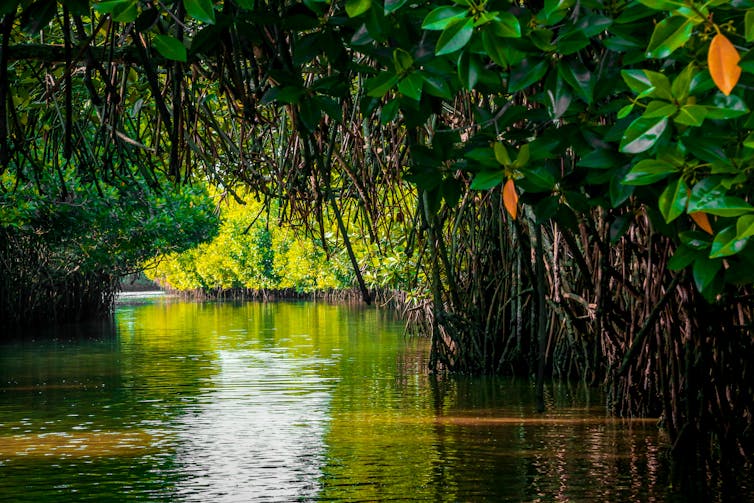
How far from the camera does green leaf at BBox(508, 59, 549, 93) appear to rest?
2754 mm

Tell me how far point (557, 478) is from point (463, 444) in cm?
139

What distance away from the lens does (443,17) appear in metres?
2.41

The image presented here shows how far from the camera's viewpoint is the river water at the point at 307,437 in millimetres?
6590

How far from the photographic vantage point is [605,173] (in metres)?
3.14

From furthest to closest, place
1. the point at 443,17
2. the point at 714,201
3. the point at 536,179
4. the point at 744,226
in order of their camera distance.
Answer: the point at 536,179, the point at 714,201, the point at 744,226, the point at 443,17

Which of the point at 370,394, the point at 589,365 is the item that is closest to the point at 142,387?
the point at 370,394

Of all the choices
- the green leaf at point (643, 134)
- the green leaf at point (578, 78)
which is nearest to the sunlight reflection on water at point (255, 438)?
the green leaf at point (578, 78)

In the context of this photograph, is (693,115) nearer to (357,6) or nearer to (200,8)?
(357,6)

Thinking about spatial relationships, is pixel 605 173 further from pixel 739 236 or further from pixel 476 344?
pixel 476 344

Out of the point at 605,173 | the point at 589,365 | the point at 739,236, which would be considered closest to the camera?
the point at 739,236

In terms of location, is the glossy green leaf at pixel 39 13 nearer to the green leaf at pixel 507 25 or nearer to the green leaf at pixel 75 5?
the green leaf at pixel 75 5

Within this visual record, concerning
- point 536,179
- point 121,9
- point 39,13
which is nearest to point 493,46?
point 536,179

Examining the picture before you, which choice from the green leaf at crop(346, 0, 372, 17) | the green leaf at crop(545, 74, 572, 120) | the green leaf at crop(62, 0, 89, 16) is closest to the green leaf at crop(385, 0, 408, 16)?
the green leaf at crop(346, 0, 372, 17)

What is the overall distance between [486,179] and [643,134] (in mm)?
482
